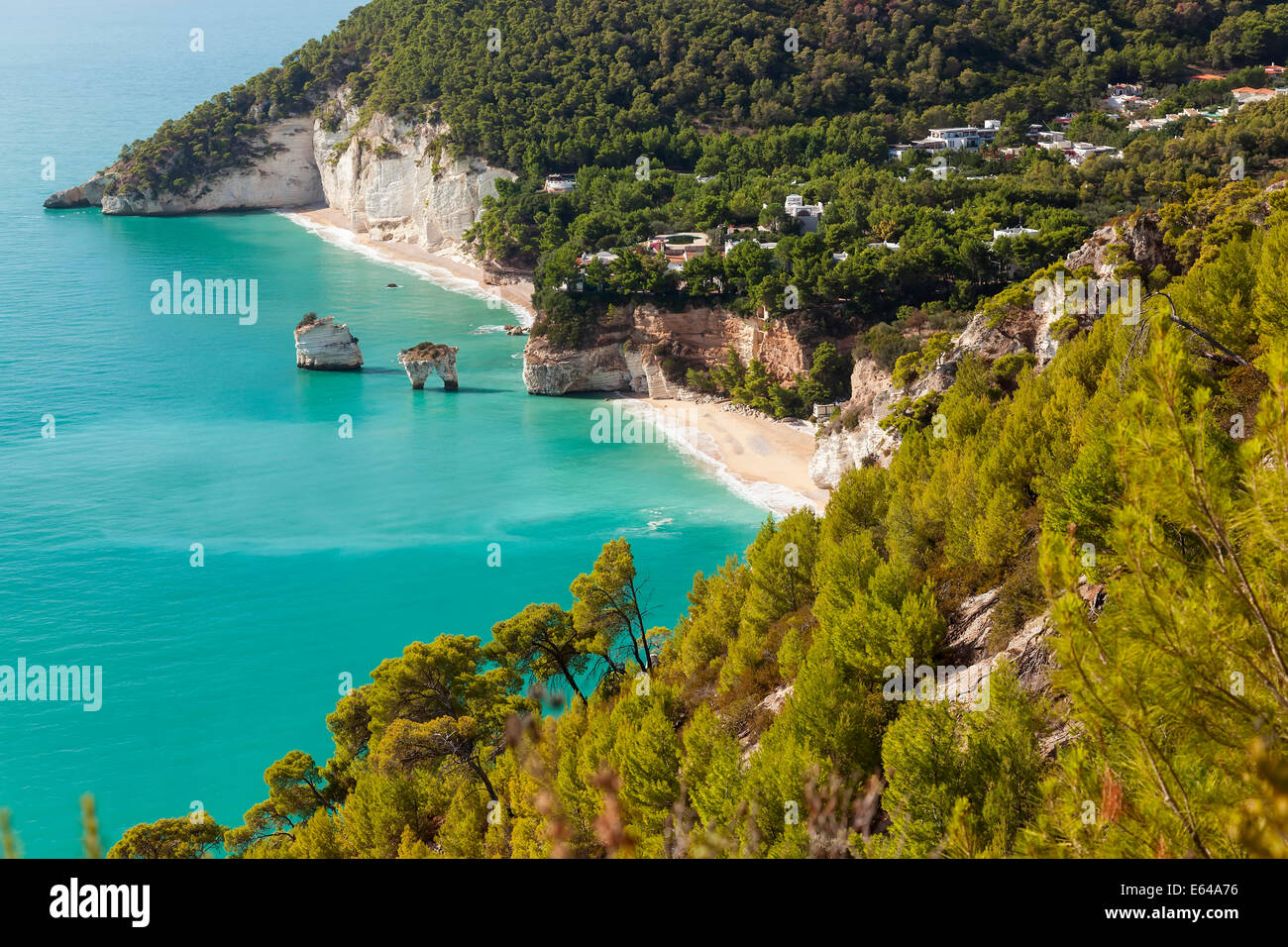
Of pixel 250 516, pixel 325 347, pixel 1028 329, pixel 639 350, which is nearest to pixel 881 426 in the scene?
pixel 1028 329

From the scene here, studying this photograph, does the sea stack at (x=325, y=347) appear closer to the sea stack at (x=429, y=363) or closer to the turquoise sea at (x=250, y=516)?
the turquoise sea at (x=250, y=516)

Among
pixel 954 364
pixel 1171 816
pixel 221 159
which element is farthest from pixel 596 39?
pixel 1171 816

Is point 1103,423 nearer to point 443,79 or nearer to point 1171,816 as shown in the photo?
point 1171,816

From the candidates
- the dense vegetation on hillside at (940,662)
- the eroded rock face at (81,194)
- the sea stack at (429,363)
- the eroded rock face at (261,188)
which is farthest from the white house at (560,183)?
the eroded rock face at (81,194)

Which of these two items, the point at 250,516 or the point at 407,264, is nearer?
the point at 250,516

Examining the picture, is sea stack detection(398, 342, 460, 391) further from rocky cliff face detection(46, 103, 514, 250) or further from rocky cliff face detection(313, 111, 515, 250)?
rocky cliff face detection(46, 103, 514, 250)

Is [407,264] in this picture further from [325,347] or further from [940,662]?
[940,662]

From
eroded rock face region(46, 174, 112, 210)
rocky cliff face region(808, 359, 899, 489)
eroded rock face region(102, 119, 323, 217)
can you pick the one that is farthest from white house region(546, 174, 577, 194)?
eroded rock face region(46, 174, 112, 210)
